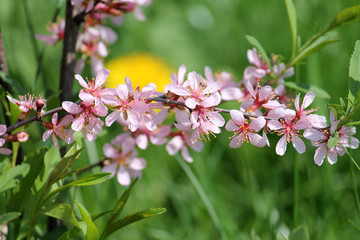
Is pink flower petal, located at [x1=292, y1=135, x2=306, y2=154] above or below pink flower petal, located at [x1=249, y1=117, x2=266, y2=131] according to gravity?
below

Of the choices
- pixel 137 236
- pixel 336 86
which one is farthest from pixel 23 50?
pixel 336 86

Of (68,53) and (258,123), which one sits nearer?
(258,123)

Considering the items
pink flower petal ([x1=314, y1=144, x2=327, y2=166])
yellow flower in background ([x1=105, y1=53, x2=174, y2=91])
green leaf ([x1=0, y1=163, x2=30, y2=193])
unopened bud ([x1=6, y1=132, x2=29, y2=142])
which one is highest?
unopened bud ([x1=6, y1=132, x2=29, y2=142])

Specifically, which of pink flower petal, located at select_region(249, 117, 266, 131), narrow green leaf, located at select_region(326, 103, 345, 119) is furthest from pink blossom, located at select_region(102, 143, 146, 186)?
narrow green leaf, located at select_region(326, 103, 345, 119)

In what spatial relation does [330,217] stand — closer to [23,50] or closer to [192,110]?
[192,110]

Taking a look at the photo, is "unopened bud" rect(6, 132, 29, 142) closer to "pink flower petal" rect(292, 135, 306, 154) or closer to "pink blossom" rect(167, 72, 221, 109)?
"pink blossom" rect(167, 72, 221, 109)

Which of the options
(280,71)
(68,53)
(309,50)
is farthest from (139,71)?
(309,50)

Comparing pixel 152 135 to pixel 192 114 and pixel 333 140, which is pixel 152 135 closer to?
pixel 192 114
